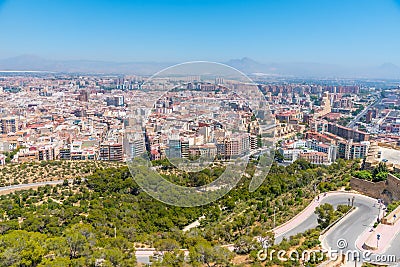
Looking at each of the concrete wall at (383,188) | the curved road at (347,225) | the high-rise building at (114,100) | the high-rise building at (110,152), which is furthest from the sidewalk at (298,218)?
the high-rise building at (114,100)

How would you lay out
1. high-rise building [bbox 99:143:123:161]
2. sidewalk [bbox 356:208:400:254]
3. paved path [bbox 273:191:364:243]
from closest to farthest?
1. sidewalk [bbox 356:208:400:254]
2. paved path [bbox 273:191:364:243]
3. high-rise building [bbox 99:143:123:161]

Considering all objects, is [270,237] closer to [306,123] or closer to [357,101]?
[306,123]

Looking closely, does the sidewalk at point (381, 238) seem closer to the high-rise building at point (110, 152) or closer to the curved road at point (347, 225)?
the curved road at point (347, 225)

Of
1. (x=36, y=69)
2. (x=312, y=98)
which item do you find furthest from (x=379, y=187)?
(x=36, y=69)

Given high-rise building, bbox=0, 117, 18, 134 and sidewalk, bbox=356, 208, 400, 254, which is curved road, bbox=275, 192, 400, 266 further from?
high-rise building, bbox=0, 117, 18, 134

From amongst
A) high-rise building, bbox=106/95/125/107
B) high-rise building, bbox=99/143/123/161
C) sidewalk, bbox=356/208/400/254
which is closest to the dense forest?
sidewalk, bbox=356/208/400/254

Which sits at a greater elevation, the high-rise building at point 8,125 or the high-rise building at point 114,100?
the high-rise building at point 114,100
